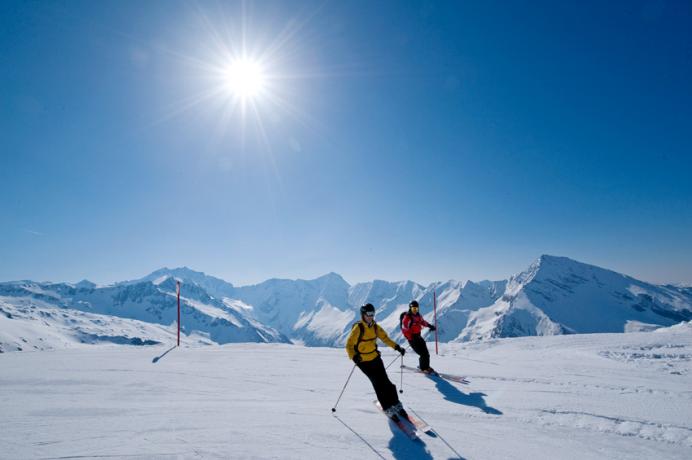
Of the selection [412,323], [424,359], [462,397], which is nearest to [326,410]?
[462,397]

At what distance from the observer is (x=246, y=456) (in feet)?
16.8

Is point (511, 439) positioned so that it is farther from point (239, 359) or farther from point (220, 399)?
point (239, 359)

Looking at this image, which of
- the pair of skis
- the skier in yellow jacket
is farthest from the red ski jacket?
the pair of skis

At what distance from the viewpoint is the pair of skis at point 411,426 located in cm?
610

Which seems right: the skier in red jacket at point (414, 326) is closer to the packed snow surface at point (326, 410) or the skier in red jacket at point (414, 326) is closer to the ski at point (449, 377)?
the ski at point (449, 377)

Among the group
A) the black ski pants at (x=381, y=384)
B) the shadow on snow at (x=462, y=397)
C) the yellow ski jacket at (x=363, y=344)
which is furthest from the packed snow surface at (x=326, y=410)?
the yellow ski jacket at (x=363, y=344)

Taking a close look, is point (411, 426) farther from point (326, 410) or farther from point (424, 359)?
point (424, 359)

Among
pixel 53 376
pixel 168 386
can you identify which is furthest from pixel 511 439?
pixel 53 376

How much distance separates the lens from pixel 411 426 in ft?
21.1

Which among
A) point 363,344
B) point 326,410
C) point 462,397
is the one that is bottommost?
point 326,410

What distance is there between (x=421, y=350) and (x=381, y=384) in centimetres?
500

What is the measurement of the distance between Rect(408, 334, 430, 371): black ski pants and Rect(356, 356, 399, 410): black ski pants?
466 cm

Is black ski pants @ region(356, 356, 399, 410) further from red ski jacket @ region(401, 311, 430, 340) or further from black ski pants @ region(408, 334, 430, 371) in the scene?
red ski jacket @ region(401, 311, 430, 340)

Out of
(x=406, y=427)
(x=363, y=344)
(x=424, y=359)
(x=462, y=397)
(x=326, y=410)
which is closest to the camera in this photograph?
(x=406, y=427)
